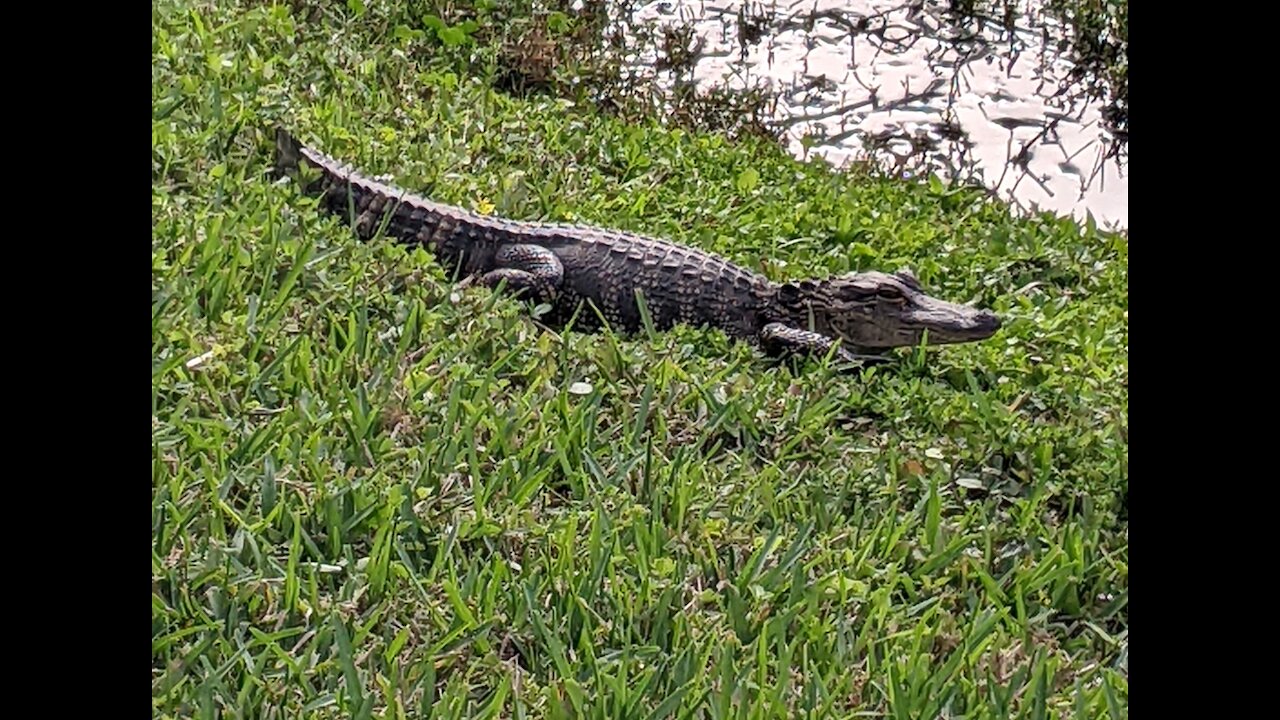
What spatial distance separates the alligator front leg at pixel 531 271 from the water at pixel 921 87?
8.01 ft

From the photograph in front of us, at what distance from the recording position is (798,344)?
491cm

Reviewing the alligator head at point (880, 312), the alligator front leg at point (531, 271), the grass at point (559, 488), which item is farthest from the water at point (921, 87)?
the alligator front leg at point (531, 271)

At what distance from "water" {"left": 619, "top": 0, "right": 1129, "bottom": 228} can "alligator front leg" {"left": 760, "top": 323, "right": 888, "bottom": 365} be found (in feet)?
7.58

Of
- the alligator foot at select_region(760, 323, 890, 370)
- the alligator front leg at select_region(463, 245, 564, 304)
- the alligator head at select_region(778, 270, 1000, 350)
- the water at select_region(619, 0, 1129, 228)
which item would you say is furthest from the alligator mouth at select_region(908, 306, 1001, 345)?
the water at select_region(619, 0, 1129, 228)

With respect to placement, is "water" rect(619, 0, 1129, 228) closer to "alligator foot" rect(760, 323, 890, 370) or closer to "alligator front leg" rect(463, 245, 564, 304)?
"alligator foot" rect(760, 323, 890, 370)

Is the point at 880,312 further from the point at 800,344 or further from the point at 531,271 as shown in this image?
the point at 531,271

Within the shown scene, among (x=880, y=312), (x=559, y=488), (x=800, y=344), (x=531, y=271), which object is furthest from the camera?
(x=531, y=271)

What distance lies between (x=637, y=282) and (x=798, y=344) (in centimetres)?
68

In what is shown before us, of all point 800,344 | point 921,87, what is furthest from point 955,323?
point 921,87

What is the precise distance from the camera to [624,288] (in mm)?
5285
